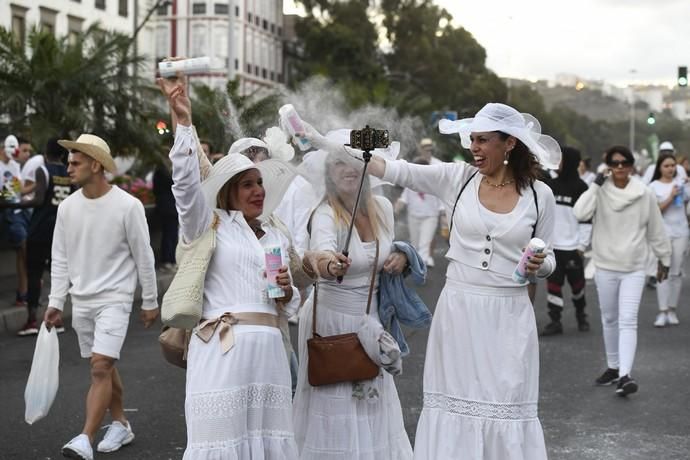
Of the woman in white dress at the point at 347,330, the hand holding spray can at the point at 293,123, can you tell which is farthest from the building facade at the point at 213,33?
the hand holding spray can at the point at 293,123

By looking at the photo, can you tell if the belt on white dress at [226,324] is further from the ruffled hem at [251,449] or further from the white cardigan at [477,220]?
the white cardigan at [477,220]

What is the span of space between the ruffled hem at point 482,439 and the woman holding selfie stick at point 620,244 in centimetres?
394

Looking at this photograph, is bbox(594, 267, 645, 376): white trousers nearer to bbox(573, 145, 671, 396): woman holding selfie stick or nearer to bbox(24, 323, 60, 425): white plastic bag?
bbox(573, 145, 671, 396): woman holding selfie stick

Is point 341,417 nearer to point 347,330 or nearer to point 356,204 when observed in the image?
point 347,330

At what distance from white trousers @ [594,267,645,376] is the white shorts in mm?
3940

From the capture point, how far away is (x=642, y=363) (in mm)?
11180

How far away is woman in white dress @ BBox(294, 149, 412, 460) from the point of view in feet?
20.5

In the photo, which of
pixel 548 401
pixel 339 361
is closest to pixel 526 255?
pixel 339 361

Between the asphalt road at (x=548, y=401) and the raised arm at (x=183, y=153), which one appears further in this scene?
the asphalt road at (x=548, y=401)

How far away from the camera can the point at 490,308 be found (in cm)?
583

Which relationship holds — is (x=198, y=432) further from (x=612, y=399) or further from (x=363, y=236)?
(x=612, y=399)

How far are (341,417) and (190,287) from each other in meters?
1.16

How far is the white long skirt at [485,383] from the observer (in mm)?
5797

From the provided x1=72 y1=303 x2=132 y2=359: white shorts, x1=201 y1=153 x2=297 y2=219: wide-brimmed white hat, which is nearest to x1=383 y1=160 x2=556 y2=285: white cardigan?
x1=201 y1=153 x2=297 y2=219: wide-brimmed white hat
